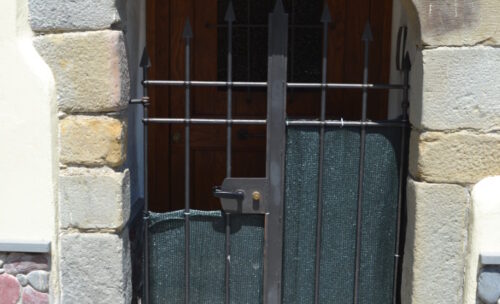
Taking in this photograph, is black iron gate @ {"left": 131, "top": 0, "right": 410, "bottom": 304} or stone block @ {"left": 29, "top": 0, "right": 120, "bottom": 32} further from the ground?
stone block @ {"left": 29, "top": 0, "right": 120, "bottom": 32}

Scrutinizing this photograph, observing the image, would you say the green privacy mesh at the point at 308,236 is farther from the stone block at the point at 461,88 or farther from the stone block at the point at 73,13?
the stone block at the point at 73,13

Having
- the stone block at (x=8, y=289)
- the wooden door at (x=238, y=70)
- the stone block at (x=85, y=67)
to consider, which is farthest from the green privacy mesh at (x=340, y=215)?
the stone block at (x=8, y=289)

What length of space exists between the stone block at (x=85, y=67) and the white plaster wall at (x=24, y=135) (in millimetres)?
49

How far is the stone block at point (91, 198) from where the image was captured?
8.91 feet

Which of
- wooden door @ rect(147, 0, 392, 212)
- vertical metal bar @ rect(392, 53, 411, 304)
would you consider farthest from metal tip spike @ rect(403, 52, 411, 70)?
wooden door @ rect(147, 0, 392, 212)

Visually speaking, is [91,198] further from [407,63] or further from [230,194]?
[407,63]

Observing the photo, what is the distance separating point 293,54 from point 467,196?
1375mm

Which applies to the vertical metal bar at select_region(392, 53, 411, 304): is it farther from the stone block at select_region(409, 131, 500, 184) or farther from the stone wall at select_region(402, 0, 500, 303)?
the stone block at select_region(409, 131, 500, 184)

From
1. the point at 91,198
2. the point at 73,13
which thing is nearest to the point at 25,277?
the point at 91,198

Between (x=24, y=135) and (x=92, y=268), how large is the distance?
67 cm

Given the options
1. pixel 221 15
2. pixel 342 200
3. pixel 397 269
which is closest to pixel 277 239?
pixel 342 200

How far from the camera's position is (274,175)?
2945 mm

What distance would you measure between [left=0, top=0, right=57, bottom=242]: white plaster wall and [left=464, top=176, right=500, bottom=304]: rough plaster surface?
184cm

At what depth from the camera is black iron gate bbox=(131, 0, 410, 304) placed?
287 cm
